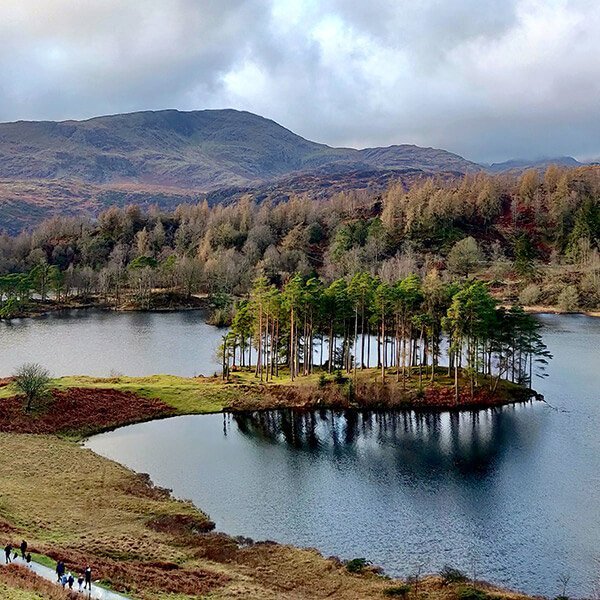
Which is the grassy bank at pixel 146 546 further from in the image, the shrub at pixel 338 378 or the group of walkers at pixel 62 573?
the shrub at pixel 338 378

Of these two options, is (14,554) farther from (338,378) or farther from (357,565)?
(338,378)

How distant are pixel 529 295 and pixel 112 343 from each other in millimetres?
115074

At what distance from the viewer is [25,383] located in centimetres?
6756

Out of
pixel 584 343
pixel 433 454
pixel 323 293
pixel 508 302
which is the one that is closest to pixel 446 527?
pixel 433 454

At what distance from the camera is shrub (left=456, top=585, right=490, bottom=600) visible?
3381 cm

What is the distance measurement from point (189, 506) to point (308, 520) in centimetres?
933

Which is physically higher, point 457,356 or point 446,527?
point 457,356

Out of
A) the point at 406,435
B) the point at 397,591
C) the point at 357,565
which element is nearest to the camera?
the point at 397,591

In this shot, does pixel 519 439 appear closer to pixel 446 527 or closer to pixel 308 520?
pixel 446 527

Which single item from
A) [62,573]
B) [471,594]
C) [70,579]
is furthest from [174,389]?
[471,594]

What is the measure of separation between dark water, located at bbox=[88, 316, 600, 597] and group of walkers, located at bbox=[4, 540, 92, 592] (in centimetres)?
1415

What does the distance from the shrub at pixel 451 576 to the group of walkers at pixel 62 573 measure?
64.4 ft

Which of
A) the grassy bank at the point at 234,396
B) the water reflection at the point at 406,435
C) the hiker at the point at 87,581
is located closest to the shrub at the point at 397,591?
the hiker at the point at 87,581

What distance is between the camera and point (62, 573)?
30.6m
